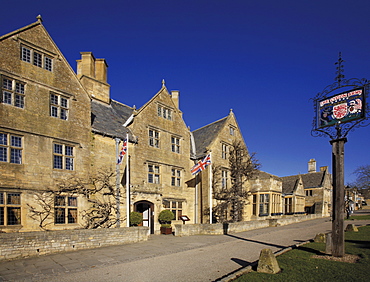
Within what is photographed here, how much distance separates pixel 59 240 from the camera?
12.8m

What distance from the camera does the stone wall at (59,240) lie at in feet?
37.1

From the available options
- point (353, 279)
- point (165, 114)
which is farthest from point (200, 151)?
point (353, 279)

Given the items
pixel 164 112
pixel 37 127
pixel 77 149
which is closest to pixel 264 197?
pixel 164 112

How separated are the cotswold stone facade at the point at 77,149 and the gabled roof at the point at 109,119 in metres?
0.11

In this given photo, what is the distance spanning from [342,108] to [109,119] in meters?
15.4

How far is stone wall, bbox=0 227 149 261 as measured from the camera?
1132cm

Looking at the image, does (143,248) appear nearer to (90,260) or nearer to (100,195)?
(90,260)

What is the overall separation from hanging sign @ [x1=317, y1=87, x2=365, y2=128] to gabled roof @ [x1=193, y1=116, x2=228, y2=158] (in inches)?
561

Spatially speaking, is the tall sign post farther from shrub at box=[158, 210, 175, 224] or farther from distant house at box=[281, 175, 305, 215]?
distant house at box=[281, 175, 305, 215]

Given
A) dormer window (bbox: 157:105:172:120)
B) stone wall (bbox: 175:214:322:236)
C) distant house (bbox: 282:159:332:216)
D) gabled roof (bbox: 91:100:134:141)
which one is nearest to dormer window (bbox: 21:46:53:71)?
gabled roof (bbox: 91:100:134:141)

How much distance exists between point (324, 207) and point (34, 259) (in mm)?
47685

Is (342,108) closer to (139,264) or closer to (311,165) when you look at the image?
(139,264)

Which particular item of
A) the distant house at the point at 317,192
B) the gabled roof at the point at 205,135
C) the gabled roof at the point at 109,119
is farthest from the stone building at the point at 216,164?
the distant house at the point at 317,192

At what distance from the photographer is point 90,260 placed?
36.8 feet
